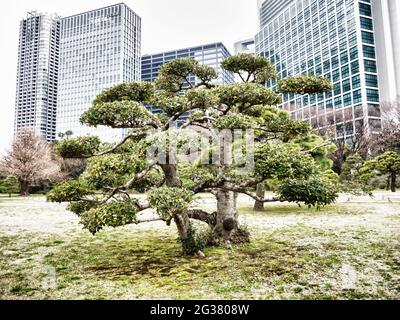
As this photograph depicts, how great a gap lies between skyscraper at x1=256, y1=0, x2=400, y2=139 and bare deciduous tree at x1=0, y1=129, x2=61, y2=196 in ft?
74.0

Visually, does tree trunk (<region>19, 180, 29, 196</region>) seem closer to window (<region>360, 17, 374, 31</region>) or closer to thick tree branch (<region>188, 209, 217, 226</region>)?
thick tree branch (<region>188, 209, 217, 226</region>)

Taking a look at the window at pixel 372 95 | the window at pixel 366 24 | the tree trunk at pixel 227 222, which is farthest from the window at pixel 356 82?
the tree trunk at pixel 227 222

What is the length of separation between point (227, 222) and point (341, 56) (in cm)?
4042

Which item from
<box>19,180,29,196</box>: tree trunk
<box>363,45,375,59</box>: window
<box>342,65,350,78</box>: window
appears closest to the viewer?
<box>19,180,29,196</box>: tree trunk

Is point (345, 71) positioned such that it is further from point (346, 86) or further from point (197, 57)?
point (197, 57)

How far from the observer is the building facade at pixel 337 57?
26062 millimetres

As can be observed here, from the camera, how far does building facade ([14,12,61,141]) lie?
491 cm

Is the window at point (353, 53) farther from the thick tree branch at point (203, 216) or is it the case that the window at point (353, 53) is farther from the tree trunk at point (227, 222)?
the thick tree branch at point (203, 216)

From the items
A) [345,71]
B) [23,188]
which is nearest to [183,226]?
[23,188]

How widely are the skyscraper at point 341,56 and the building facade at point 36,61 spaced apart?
78.2 feet

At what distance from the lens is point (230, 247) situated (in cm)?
449

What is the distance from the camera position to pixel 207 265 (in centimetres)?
366

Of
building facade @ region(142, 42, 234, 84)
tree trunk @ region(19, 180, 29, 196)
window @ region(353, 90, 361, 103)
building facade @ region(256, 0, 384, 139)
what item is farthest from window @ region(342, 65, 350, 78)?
tree trunk @ region(19, 180, 29, 196)
